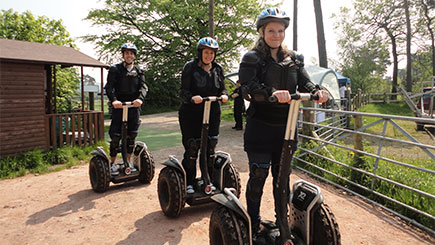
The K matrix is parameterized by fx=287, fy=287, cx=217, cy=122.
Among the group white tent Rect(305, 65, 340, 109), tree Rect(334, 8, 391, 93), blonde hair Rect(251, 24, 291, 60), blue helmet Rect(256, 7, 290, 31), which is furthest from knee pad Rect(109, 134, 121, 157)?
tree Rect(334, 8, 391, 93)

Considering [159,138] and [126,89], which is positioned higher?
[126,89]

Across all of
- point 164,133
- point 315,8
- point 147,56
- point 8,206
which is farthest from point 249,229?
point 147,56

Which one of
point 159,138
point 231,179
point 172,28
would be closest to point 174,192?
point 231,179

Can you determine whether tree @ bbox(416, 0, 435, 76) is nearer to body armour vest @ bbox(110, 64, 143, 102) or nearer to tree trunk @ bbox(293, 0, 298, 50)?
tree trunk @ bbox(293, 0, 298, 50)

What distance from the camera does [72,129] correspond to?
7770mm

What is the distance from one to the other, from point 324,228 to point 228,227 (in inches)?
30.9

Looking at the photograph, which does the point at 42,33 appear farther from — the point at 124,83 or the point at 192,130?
the point at 192,130

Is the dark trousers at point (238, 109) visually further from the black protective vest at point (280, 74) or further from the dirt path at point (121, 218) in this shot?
the black protective vest at point (280, 74)

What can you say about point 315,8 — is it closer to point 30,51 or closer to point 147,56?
point 147,56

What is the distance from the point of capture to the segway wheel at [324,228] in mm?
2318

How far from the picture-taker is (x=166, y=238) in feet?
10.6

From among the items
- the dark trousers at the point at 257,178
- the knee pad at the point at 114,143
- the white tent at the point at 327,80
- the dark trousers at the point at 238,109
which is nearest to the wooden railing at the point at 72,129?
the knee pad at the point at 114,143

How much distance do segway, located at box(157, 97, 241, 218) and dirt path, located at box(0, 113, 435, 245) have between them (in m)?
0.23

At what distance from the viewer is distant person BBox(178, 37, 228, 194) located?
3.70 meters
